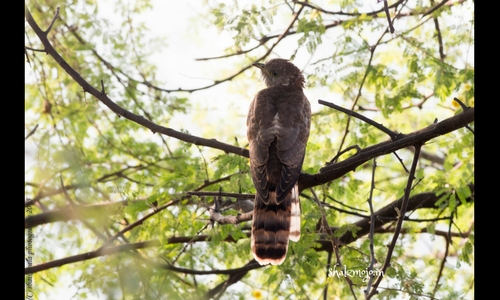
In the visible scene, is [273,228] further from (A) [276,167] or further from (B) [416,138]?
(B) [416,138]

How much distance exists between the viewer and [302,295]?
21.6 ft

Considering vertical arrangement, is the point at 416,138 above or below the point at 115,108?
below

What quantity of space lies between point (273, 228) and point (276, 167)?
478 mm

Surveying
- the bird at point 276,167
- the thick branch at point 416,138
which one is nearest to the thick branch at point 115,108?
the bird at point 276,167

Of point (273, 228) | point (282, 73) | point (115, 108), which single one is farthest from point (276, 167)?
point (282, 73)

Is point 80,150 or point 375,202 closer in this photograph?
point 80,150

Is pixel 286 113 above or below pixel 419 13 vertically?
below

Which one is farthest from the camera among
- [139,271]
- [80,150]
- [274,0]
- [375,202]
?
[375,202]

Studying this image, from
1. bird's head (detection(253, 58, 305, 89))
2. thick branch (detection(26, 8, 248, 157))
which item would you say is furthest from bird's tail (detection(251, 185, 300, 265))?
bird's head (detection(253, 58, 305, 89))

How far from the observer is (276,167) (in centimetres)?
487
